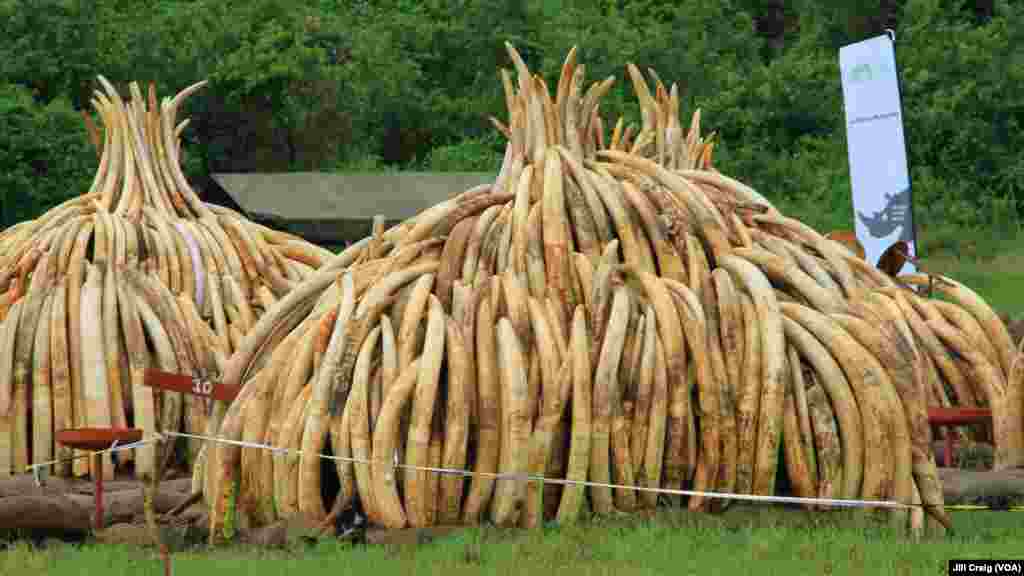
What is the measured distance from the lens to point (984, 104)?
106ft

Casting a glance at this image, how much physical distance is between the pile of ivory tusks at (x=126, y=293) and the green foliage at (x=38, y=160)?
40.0 feet

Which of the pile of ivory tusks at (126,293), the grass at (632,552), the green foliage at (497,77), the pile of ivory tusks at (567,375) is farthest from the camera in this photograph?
the green foliage at (497,77)

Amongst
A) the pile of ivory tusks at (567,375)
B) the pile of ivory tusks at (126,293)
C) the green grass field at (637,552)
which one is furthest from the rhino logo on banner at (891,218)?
the green grass field at (637,552)

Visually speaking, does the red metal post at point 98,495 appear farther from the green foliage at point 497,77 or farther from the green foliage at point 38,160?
the green foliage at point 497,77

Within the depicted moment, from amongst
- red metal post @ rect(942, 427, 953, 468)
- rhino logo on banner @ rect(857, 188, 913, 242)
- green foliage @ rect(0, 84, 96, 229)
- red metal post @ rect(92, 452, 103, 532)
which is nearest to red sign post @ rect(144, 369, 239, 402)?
red metal post @ rect(92, 452, 103, 532)

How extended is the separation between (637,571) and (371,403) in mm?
2315

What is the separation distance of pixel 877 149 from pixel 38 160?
1329cm

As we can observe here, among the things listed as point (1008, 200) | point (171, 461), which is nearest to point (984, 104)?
point (1008, 200)

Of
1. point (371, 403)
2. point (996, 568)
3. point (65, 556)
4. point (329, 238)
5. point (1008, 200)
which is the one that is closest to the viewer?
point (996, 568)

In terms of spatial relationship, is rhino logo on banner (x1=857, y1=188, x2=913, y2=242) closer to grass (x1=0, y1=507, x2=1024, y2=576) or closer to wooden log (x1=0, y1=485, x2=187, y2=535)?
grass (x1=0, y1=507, x2=1024, y2=576)

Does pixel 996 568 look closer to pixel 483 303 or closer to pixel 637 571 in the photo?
pixel 637 571

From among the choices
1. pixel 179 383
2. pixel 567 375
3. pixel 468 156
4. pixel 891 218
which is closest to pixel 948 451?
pixel 567 375

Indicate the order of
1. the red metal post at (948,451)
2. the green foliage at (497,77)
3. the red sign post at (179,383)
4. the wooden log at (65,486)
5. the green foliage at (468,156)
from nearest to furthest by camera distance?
the red sign post at (179,383) → the wooden log at (65,486) → the red metal post at (948,451) → the green foliage at (497,77) → the green foliage at (468,156)

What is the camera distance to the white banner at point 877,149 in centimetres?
1858
